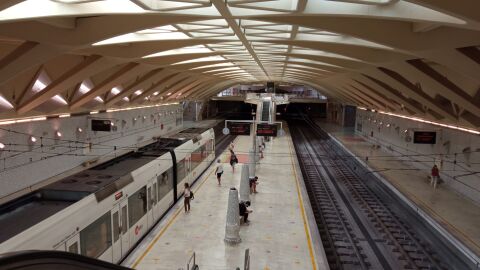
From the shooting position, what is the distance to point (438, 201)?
16984 millimetres

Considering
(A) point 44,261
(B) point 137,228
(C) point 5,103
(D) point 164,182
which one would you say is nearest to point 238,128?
(D) point 164,182

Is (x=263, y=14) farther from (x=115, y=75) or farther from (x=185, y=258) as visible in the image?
(x=115, y=75)

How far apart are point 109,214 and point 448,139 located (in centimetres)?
1794

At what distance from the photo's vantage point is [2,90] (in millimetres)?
14469

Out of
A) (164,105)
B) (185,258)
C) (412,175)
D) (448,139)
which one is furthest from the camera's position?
(164,105)

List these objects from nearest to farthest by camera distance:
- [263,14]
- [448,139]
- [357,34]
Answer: [263,14] < [357,34] < [448,139]

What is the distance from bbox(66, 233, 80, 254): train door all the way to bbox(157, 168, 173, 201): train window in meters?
5.41

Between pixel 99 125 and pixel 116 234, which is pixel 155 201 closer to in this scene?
pixel 116 234

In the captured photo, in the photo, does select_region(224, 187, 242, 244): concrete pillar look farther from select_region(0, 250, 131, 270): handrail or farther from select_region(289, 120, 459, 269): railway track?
select_region(0, 250, 131, 270): handrail

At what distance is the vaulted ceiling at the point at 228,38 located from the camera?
793 cm

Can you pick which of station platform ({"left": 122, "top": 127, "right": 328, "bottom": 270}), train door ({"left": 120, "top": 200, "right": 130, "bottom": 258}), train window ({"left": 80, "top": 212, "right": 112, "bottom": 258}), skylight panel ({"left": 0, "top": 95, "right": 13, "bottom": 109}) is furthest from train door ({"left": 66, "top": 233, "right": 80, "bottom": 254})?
skylight panel ({"left": 0, "top": 95, "right": 13, "bottom": 109})

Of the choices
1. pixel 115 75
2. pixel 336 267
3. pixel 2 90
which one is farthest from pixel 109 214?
pixel 115 75

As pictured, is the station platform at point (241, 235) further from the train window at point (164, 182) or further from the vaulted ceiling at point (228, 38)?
the vaulted ceiling at point (228, 38)

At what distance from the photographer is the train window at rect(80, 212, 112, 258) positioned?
816cm
